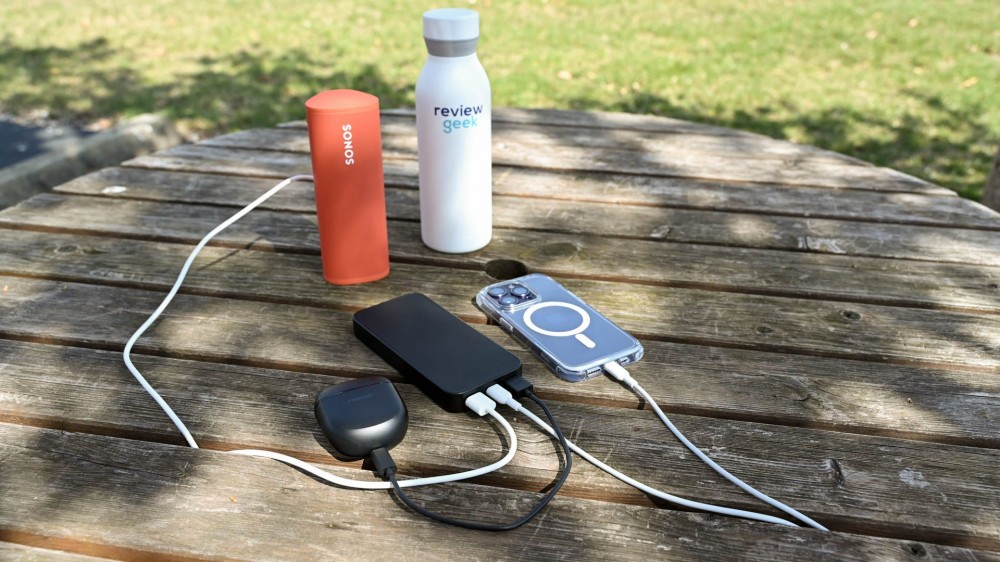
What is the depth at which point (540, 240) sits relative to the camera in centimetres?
130

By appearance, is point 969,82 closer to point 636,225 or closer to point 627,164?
point 627,164

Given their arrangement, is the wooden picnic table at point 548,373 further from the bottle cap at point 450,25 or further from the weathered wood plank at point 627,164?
the bottle cap at point 450,25

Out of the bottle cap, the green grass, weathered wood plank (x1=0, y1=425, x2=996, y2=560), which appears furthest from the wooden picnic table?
the green grass

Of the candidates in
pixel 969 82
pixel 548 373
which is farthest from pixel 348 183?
Result: pixel 969 82

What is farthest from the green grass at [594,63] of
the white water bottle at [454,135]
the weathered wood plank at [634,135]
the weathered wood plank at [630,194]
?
the white water bottle at [454,135]

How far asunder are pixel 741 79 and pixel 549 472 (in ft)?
12.7

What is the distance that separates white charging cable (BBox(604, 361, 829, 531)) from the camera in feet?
2.44

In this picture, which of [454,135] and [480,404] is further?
[454,135]

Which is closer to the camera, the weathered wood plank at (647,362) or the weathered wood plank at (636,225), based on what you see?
the weathered wood plank at (647,362)

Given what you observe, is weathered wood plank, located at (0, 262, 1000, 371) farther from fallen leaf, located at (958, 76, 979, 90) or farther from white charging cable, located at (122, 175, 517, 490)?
fallen leaf, located at (958, 76, 979, 90)

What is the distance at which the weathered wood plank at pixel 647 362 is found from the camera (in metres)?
0.88

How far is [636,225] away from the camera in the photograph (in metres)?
1.36

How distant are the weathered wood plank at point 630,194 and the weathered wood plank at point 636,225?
34mm

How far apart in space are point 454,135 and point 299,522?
0.62 m
